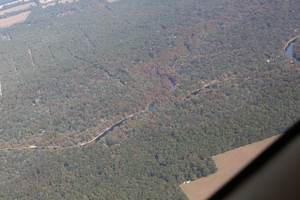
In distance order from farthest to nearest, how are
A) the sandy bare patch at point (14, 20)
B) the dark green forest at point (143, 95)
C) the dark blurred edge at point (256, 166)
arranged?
the sandy bare patch at point (14, 20)
the dark green forest at point (143, 95)
the dark blurred edge at point (256, 166)

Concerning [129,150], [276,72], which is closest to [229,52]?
[276,72]

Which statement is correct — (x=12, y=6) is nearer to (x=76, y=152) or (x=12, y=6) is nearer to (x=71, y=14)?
(x=71, y=14)

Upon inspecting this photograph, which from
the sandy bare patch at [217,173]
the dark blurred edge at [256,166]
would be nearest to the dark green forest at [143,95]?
the sandy bare patch at [217,173]

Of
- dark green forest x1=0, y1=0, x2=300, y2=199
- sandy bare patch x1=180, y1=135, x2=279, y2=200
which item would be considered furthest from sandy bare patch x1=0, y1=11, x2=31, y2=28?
sandy bare patch x1=180, y1=135, x2=279, y2=200

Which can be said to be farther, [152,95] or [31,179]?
[152,95]

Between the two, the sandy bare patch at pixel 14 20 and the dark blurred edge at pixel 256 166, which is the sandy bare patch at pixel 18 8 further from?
the dark blurred edge at pixel 256 166

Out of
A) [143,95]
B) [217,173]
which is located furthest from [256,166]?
[143,95]

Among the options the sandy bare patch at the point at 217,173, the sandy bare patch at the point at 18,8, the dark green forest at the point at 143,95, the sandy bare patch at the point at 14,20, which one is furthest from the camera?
the sandy bare patch at the point at 18,8
